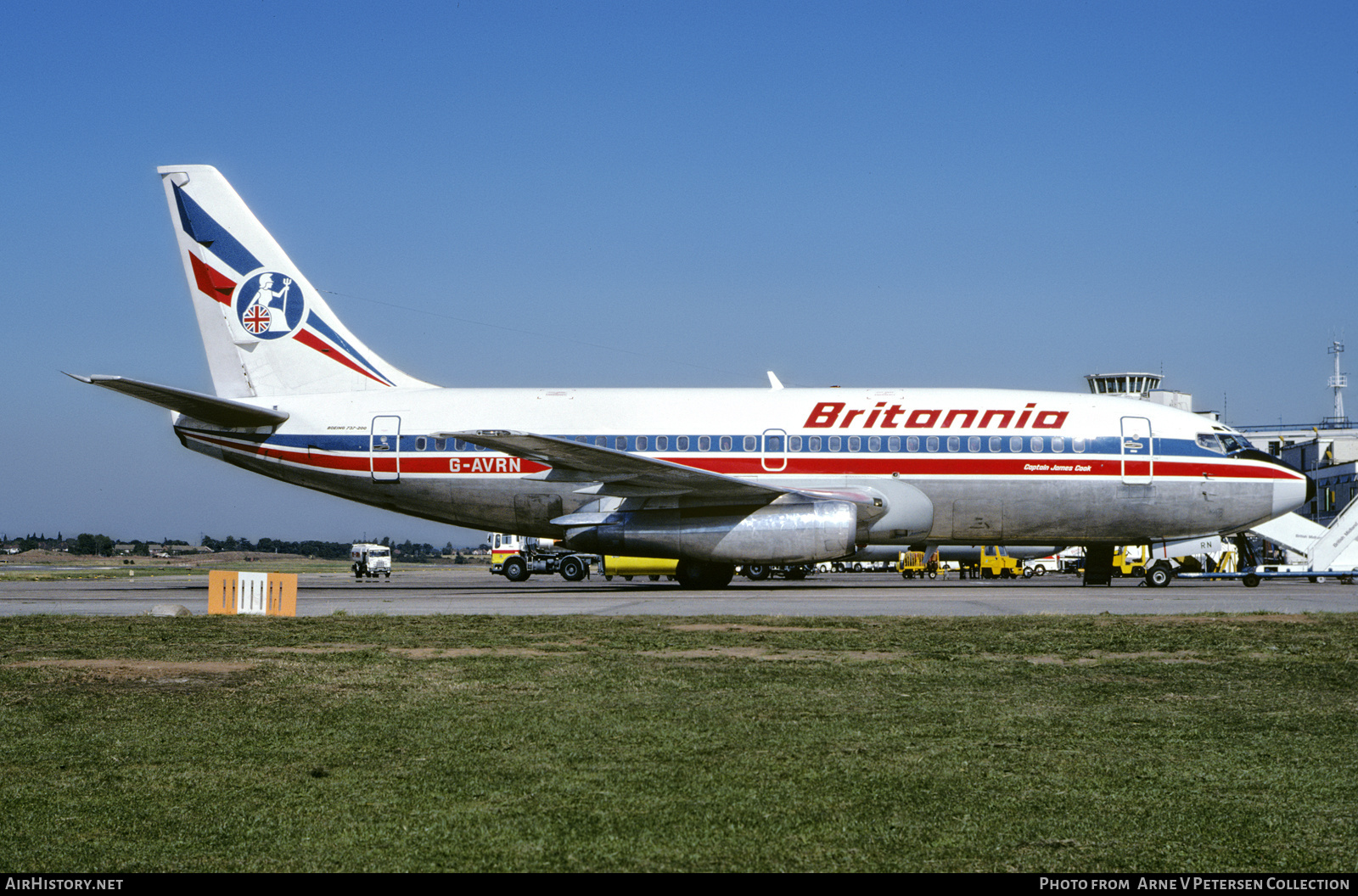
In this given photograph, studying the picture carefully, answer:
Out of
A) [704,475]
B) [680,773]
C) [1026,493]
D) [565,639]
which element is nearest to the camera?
[680,773]

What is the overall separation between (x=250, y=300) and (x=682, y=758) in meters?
25.0

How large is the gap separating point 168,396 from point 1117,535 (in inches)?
850

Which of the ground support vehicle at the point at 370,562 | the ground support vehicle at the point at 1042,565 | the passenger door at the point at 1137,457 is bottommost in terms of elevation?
the ground support vehicle at the point at 1042,565

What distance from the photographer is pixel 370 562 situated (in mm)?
59750

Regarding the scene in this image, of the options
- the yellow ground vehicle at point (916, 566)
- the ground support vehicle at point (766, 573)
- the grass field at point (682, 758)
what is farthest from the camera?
the yellow ground vehicle at point (916, 566)

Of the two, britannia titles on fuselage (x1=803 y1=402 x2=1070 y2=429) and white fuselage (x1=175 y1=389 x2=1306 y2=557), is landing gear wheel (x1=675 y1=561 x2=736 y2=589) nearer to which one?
white fuselage (x1=175 y1=389 x2=1306 y2=557)

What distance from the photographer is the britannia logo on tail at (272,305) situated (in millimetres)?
28578

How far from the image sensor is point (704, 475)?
80.3 feet

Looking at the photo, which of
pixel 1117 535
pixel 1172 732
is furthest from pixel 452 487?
pixel 1172 732

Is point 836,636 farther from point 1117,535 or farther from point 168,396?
point 168,396

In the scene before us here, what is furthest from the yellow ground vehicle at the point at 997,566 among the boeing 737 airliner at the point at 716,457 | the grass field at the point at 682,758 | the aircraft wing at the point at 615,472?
the grass field at the point at 682,758

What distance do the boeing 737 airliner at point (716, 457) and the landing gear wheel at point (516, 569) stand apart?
12.7m

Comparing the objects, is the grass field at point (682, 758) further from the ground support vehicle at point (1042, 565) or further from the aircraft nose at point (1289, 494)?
the ground support vehicle at point (1042, 565)

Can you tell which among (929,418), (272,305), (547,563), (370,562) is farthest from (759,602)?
(370,562)
